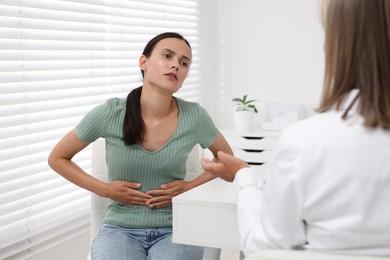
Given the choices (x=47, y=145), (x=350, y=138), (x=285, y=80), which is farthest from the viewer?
(x=285, y=80)

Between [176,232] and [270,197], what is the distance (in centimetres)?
48

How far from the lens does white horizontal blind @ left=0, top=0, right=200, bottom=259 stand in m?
2.25

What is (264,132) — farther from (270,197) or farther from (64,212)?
(270,197)

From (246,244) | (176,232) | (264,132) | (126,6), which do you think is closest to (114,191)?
(176,232)

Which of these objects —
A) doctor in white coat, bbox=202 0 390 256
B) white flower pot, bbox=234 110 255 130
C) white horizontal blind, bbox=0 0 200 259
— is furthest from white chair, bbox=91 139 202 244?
white flower pot, bbox=234 110 255 130

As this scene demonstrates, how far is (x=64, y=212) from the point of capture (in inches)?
102

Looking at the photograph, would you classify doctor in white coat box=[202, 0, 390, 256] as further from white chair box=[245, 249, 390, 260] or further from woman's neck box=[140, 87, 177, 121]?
woman's neck box=[140, 87, 177, 121]

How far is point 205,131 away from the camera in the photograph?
6.56 ft

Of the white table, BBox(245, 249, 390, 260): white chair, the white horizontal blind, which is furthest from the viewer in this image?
the white horizontal blind

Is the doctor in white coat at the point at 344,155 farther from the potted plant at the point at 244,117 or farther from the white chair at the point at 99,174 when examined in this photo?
the potted plant at the point at 244,117

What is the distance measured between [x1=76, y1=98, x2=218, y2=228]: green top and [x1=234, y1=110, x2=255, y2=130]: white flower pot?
185 centimetres

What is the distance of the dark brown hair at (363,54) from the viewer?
97 cm

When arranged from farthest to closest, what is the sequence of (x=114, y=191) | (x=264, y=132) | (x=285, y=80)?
1. (x=285, y=80)
2. (x=264, y=132)
3. (x=114, y=191)

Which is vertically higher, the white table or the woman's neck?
the woman's neck
